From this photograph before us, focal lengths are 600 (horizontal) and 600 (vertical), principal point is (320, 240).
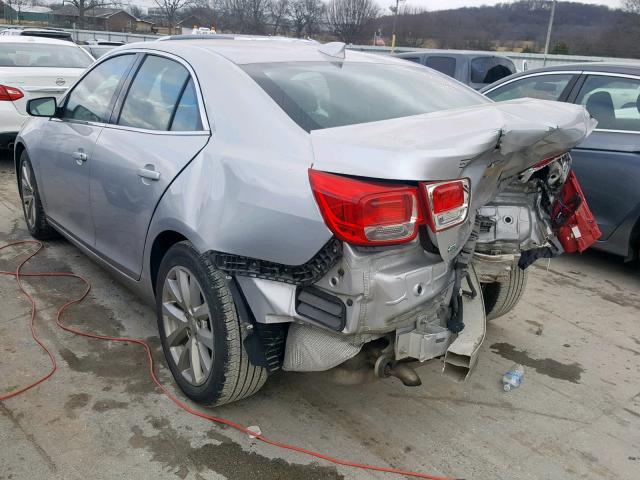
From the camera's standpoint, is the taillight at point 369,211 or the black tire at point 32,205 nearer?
the taillight at point 369,211

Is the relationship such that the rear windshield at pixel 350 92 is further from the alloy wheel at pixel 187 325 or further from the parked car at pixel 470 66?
the parked car at pixel 470 66

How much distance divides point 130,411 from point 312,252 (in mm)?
1307

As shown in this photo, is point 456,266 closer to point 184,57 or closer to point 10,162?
point 184,57

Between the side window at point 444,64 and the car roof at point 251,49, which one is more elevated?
the car roof at point 251,49

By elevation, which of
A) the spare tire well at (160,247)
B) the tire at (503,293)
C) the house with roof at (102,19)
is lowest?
the tire at (503,293)

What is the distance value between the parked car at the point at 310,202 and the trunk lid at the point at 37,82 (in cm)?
404

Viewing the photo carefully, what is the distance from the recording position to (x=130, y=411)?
280 centimetres

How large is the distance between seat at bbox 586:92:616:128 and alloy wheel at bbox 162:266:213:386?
3632 mm

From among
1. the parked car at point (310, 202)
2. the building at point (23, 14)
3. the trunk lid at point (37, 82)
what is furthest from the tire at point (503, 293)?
the building at point (23, 14)

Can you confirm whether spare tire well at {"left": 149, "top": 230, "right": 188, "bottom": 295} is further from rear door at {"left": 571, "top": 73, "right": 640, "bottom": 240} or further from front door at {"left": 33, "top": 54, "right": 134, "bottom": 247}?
rear door at {"left": 571, "top": 73, "right": 640, "bottom": 240}

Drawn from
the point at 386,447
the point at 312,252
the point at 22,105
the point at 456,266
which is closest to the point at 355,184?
the point at 312,252

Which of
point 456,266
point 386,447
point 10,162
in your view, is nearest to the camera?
point 456,266

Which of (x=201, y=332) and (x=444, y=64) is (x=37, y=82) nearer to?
(x=201, y=332)

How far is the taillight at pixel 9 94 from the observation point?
6.88m
